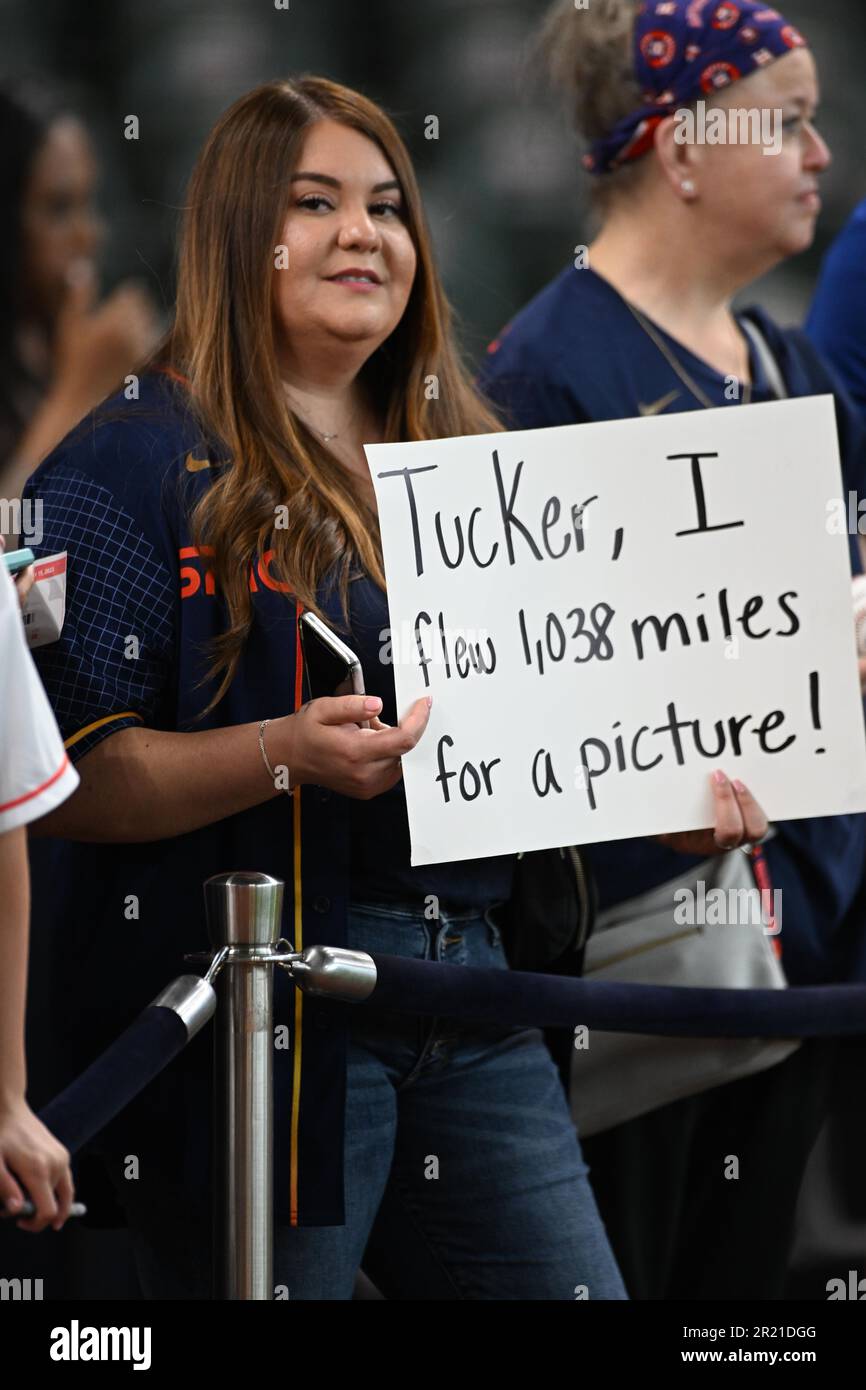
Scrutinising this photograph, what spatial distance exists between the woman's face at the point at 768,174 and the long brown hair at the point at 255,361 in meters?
0.71

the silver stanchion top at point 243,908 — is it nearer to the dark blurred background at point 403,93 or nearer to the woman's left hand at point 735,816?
the woman's left hand at point 735,816

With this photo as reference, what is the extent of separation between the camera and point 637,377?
96.9 inches

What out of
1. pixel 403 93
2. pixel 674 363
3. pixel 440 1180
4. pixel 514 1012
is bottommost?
pixel 440 1180

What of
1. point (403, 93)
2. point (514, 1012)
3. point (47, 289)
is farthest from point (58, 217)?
point (514, 1012)

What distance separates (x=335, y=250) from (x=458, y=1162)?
908 millimetres

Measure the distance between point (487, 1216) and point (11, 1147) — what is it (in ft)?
2.07

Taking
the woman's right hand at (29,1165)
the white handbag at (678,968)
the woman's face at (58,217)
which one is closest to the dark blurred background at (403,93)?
the woman's face at (58,217)

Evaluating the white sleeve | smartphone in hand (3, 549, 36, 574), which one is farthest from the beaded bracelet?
the white sleeve

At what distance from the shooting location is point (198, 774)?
171 centimetres

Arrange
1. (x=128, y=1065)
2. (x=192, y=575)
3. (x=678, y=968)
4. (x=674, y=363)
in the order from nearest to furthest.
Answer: (x=128, y=1065)
(x=192, y=575)
(x=678, y=968)
(x=674, y=363)

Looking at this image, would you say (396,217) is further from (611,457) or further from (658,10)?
(658,10)

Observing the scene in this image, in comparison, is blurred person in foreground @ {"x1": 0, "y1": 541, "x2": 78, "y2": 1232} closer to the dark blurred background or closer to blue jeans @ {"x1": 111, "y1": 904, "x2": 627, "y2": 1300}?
blue jeans @ {"x1": 111, "y1": 904, "x2": 627, "y2": 1300}

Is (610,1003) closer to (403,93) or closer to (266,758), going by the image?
(266,758)

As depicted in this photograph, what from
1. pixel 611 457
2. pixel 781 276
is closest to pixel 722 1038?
pixel 611 457
